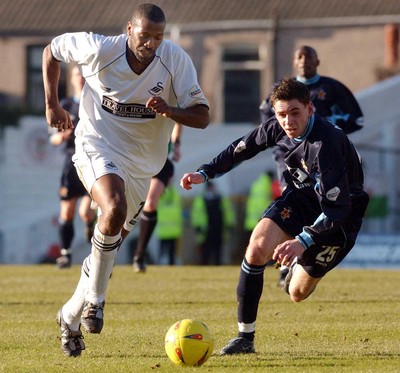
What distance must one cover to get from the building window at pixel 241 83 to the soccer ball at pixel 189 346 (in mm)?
29524

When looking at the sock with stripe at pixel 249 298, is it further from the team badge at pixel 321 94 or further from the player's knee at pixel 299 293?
the team badge at pixel 321 94

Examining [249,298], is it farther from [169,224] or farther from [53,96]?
[169,224]

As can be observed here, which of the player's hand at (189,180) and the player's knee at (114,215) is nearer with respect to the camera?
the player's knee at (114,215)

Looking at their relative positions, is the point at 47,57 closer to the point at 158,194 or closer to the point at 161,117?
the point at 161,117

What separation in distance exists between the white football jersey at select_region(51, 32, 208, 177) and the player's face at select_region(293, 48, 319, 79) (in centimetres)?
370

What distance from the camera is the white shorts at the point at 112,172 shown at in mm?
8656

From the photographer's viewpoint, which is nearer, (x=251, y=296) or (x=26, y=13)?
(x=251, y=296)

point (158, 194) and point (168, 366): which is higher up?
point (158, 194)

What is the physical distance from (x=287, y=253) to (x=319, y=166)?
0.76 metres

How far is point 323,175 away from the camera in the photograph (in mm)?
8125

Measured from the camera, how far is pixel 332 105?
1270 cm

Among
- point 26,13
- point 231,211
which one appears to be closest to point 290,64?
point 26,13

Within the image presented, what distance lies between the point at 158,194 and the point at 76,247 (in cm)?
1075

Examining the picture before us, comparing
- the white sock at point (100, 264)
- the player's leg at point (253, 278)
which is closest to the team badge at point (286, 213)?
the player's leg at point (253, 278)
